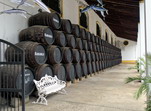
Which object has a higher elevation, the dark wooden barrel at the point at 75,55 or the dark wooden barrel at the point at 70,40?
the dark wooden barrel at the point at 70,40

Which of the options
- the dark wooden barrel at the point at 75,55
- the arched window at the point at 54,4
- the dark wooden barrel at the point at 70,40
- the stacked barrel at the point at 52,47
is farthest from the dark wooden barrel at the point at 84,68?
the arched window at the point at 54,4

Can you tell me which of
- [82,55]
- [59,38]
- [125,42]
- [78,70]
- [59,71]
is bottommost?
[78,70]

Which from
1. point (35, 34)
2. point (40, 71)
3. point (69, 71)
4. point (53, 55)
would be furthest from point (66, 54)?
point (40, 71)

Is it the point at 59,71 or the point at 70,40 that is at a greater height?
the point at 70,40

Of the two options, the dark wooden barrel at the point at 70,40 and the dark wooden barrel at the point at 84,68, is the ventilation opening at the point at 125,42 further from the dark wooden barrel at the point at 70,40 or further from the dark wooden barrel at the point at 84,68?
the dark wooden barrel at the point at 70,40

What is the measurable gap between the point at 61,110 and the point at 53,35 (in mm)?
2308

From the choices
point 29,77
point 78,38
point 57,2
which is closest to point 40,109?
point 29,77

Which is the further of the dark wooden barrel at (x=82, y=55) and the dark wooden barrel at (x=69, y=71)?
the dark wooden barrel at (x=82, y=55)

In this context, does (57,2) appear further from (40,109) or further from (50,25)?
(40,109)

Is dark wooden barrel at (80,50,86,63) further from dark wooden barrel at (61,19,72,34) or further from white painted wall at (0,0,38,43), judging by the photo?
white painted wall at (0,0,38,43)

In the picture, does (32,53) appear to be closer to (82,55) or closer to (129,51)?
(82,55)

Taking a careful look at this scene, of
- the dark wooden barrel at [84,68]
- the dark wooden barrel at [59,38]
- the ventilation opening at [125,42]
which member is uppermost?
the ventilation opening at [125,42]

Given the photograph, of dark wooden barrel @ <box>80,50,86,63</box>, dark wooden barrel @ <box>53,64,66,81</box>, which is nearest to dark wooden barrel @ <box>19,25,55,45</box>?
dark wooden barrel @ <box>53,64,66,81</box>

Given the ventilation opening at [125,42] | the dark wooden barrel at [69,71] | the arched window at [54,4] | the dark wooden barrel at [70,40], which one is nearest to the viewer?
the dark wooden barrel at [69,71]
